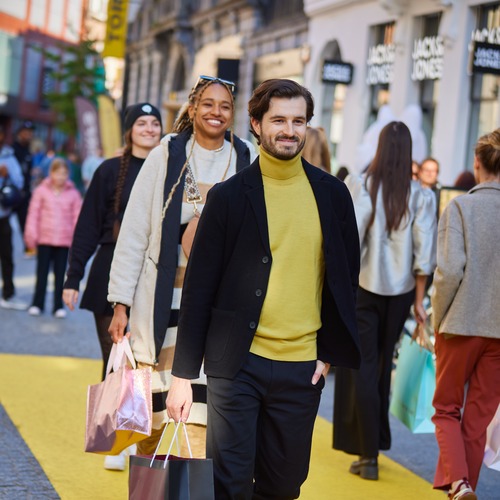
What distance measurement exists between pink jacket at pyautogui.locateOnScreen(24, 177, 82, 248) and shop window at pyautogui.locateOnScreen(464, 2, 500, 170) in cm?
716

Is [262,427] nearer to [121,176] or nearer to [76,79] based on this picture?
[121,176]

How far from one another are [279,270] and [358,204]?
2.50 m

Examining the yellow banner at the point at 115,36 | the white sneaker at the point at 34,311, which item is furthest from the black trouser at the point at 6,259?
the yellow banner at the point at 115,36

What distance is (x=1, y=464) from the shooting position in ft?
20.2

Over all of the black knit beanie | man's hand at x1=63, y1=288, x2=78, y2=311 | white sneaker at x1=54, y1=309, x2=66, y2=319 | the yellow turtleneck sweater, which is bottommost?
white sneaker at x1=54, y1=309, x2=66, y2=319

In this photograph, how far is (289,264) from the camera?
4121mm

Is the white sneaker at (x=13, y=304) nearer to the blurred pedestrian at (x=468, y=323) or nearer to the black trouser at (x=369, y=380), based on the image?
the black trouser at (x=369, y=380)

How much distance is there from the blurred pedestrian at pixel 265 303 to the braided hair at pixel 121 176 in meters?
2.35

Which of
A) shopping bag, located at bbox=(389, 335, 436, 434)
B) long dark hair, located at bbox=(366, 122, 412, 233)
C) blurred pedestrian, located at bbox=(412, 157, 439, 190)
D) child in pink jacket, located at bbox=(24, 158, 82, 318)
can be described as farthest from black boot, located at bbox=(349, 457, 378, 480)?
child in pink jacket, located at bbox=(24, 158, 82, 318)

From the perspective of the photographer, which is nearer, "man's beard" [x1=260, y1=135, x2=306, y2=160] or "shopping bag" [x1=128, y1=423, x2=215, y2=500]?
"shopping bag" [x1=128, y1=423, x2=215, y2=500]

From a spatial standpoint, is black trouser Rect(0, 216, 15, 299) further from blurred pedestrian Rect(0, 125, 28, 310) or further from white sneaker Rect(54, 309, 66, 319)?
white sneaker Rect(54, 309, 66, 319)

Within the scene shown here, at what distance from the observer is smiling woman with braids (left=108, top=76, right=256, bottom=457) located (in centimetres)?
511

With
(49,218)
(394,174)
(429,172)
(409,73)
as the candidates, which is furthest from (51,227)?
(409,73)

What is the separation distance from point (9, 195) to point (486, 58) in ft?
19.8
